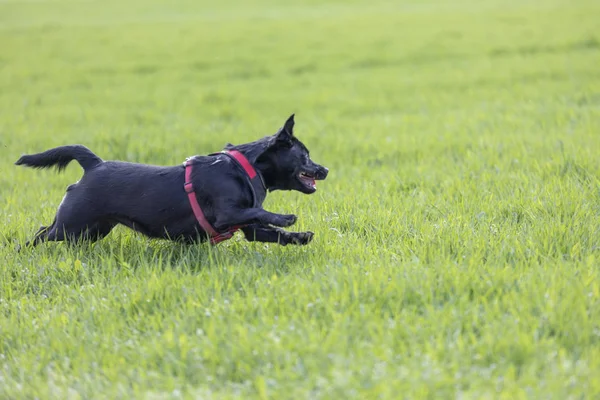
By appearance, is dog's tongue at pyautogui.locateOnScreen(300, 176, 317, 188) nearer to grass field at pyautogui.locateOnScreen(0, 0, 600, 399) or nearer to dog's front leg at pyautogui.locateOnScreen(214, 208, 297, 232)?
grass field at pyautogui.locateOnScreen(0, 0, 600, 399)

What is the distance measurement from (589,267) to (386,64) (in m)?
11.5

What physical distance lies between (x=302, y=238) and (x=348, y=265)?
1.68ft

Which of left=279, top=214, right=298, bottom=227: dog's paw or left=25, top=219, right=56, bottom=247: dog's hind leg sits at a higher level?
left=279, top=214, right=298, bottom=227: dog's paw

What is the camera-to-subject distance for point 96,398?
3.02m

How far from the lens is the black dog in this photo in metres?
4.58

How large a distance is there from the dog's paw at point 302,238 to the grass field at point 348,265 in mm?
50

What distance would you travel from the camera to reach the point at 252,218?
4.45 metres

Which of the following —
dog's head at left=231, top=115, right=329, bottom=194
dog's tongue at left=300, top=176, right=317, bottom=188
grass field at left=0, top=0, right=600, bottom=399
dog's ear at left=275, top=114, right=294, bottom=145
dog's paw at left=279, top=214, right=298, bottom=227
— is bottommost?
grass field at left=0, top=0, right=600, bottom=399

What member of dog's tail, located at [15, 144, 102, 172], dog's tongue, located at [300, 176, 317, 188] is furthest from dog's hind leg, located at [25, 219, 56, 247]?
dog's tongue, located at [300, 176, 317, 188]

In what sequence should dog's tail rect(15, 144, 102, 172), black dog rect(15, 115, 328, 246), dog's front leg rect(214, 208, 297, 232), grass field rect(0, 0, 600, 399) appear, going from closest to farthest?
grass field rect(0, 0, 600, 399) → dog's front leg rect(214, 208, 297, 232) → black dog rect(15, 115, 328, 246) → dog's tail rect(15, 144, 102, 172)

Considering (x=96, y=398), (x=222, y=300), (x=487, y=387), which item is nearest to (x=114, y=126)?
(x=222, y=300)

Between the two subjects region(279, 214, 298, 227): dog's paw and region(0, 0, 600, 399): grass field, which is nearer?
region(0, 0, 600, 399): grass field

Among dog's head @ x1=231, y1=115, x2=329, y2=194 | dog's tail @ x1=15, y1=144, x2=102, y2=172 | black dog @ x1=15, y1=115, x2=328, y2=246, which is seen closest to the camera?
black dog @ x1=15, y1=115, x2=328, y2=246

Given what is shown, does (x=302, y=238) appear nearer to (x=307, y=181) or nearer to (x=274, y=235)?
(x=274, y=235)
